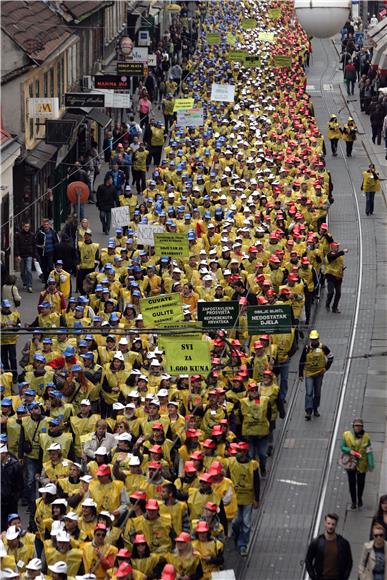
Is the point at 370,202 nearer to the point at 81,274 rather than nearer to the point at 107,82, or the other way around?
the point at 107,82

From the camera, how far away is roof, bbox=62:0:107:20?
50.5 m

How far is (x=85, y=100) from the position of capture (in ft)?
144

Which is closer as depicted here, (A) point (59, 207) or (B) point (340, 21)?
(B) point (340, 21)

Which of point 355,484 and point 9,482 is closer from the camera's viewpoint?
point 9,482

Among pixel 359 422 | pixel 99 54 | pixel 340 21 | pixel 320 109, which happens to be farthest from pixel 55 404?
pixel 320 109

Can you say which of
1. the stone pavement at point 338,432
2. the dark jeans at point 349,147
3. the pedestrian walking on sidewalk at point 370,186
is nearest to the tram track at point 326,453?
the stone pavement at point 338,432

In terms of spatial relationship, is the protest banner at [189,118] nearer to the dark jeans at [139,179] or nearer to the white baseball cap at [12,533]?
the dark jeans at [139,179]

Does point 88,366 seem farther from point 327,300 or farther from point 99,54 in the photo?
point 99,54

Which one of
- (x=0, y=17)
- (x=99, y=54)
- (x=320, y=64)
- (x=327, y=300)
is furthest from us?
(x=320, y=64)

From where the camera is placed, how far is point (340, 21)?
59.9 feet

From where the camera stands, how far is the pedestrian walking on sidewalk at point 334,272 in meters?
32.2

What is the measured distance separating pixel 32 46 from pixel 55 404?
702 inches

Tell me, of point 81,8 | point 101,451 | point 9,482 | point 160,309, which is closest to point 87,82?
point 81,8

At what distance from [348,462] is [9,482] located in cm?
405
